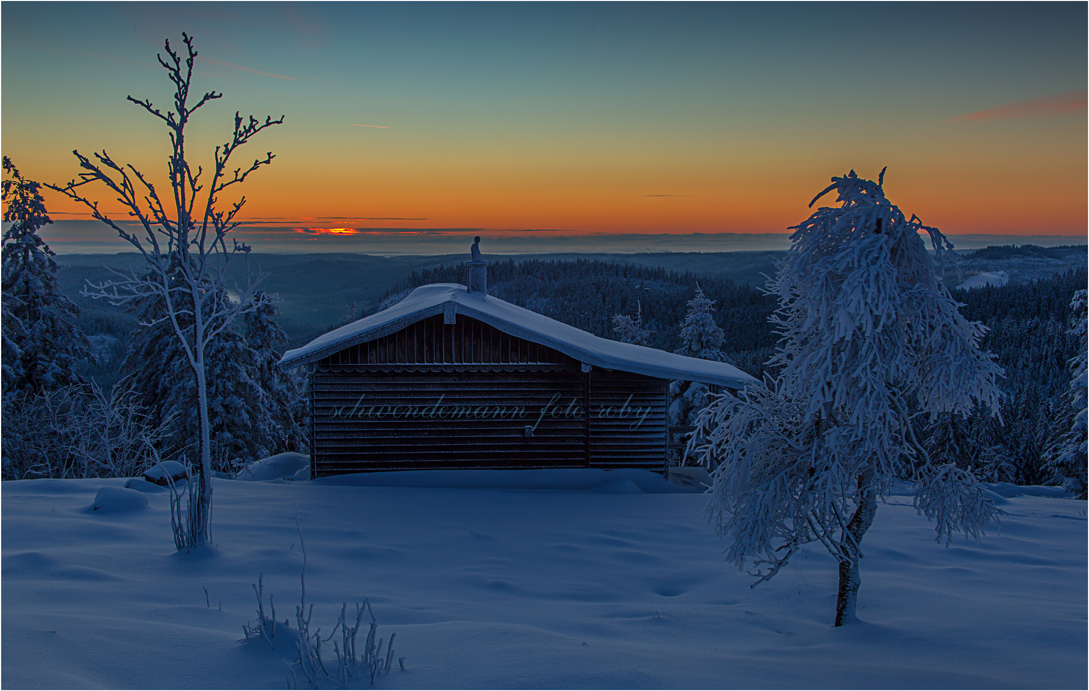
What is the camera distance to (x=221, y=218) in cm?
863

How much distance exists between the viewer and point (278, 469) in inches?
655

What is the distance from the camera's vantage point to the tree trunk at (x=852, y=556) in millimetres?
6102

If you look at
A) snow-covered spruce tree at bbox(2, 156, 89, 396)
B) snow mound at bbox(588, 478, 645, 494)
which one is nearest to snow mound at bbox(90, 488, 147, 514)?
snow mound at bbox(588, 478, 645, 494)

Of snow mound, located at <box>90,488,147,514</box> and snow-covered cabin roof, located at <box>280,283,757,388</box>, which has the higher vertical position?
snow-covered cabin roof, located at <box>280,283,757,388</box>

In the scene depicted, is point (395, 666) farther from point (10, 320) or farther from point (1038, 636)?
point (10, 320)

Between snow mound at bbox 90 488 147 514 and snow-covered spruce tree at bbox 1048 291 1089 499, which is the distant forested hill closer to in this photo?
snow-covered spruce tree at bbox 1048 291 1089 499

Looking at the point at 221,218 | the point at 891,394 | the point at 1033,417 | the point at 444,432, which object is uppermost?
the point at 221,218

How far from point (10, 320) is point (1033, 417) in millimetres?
79446

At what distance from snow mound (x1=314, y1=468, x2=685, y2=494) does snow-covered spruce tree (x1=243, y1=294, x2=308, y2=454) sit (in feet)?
43.0

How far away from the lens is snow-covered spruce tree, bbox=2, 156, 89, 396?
22.5 meters

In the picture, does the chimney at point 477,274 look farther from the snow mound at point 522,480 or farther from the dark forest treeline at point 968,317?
the dark forest treeline at point 968,317

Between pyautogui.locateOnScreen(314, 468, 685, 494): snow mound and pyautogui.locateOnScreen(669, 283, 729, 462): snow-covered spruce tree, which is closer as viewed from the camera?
pyautogui.locateOnScreen(314, 468, 685, 494): snow mound

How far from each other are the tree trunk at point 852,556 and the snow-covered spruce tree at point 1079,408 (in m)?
17.6

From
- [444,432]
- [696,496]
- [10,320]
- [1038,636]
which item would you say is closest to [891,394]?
[1038,636]
